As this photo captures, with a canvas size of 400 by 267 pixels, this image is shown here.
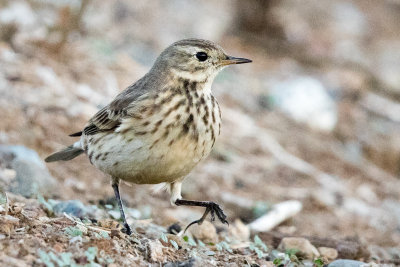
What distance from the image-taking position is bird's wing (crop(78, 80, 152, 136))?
5.36 m

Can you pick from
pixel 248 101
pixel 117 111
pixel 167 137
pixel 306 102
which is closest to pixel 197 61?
pixel 117 111

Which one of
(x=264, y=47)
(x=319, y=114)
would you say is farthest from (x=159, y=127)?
(x=264, y=47)

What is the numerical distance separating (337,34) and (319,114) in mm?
3968

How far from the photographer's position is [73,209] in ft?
17.8

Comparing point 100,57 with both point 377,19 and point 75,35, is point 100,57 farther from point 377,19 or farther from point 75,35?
point 377,19

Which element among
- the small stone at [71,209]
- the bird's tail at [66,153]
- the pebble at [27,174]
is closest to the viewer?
the small stone at [71,209]

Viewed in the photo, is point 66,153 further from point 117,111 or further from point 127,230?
point 127,230

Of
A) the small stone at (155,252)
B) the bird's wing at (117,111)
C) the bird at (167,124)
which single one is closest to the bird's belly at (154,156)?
the bird at (167,124)

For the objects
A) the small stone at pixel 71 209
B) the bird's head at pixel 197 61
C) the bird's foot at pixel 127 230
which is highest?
the bird's head at pixel 197 61

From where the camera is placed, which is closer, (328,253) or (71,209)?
(71,209)

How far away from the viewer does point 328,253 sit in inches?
221

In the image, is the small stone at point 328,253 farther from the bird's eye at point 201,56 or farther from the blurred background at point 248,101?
the bird's eye at point 201,56

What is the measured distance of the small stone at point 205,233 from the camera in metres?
5.57

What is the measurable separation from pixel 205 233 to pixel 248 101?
16.9 ft
